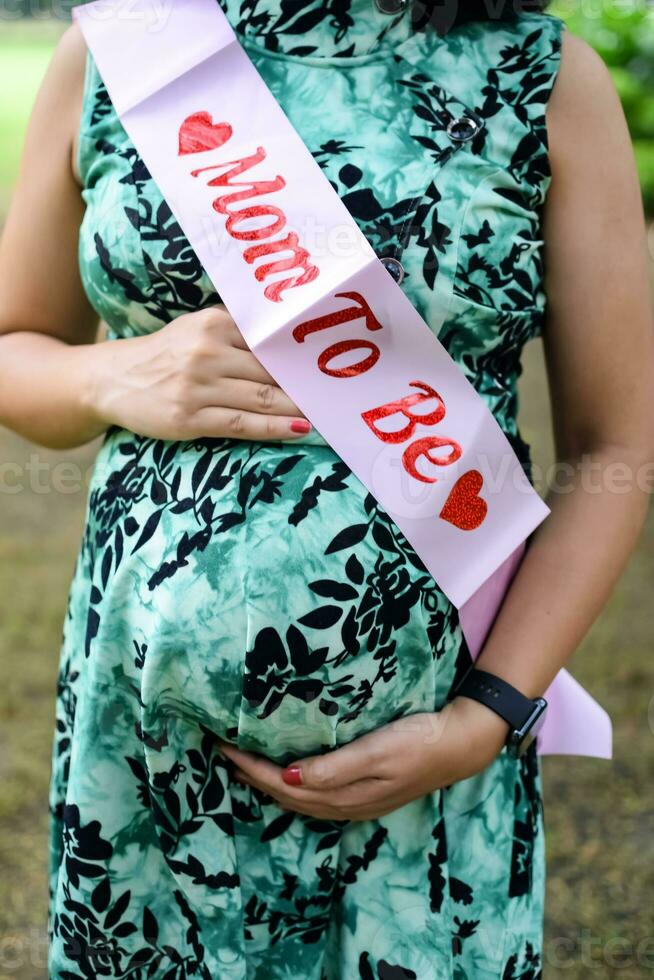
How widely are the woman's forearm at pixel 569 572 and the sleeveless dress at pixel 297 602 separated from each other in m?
0.06

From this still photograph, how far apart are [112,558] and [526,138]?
0.50m

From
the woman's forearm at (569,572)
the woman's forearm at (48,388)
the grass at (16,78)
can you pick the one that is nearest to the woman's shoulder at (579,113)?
the woman's forearm at (569,572)

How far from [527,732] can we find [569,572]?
15cm

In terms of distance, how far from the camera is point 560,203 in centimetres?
86

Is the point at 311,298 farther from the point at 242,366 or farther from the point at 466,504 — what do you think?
the point at 466,504

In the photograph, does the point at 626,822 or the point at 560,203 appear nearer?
the point at 560,203

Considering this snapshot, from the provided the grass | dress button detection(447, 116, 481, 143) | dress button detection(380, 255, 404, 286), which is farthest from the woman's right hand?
the grass

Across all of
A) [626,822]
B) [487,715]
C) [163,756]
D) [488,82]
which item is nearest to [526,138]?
[488,82]

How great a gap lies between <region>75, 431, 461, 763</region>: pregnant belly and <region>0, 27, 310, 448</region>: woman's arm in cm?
4

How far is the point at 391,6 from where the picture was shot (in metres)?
0.83

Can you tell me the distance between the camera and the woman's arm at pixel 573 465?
831 millimetres

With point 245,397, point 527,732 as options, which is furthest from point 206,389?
point 527,732

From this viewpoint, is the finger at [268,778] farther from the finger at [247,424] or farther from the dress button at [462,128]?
the dress button at [462,128]

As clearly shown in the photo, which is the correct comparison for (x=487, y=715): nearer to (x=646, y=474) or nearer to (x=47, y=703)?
(x=646, y=474)
